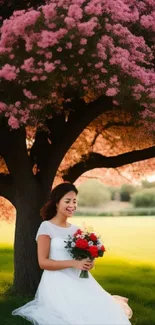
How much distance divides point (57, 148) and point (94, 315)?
21.4 feet

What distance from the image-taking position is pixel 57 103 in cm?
1162

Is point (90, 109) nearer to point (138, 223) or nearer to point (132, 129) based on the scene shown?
point (132, 129)

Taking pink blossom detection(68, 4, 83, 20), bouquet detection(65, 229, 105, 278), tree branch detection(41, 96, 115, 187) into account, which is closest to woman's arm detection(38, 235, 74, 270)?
bouquet detection(65, 229, 105, 278)

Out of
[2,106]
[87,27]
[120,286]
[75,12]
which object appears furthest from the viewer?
[120,286]

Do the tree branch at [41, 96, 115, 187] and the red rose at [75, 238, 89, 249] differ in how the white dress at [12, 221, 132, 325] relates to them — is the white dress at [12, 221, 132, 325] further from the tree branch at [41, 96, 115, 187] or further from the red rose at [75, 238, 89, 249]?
the tree branch at [41, 96, 115, 187]

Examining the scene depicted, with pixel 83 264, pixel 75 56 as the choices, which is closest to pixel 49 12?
pixel 75 56

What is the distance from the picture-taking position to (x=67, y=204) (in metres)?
7.79

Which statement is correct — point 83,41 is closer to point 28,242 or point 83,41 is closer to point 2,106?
point 2,106

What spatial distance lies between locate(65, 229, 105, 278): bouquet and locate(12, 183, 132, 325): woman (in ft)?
0.26

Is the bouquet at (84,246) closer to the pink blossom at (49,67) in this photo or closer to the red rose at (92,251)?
the red rose at (92,251)

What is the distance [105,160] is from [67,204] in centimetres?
691

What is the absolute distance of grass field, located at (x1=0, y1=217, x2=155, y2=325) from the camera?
12.1 meters

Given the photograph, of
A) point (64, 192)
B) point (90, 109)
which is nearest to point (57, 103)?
point (90, 109)

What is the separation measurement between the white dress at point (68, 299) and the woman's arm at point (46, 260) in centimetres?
8
